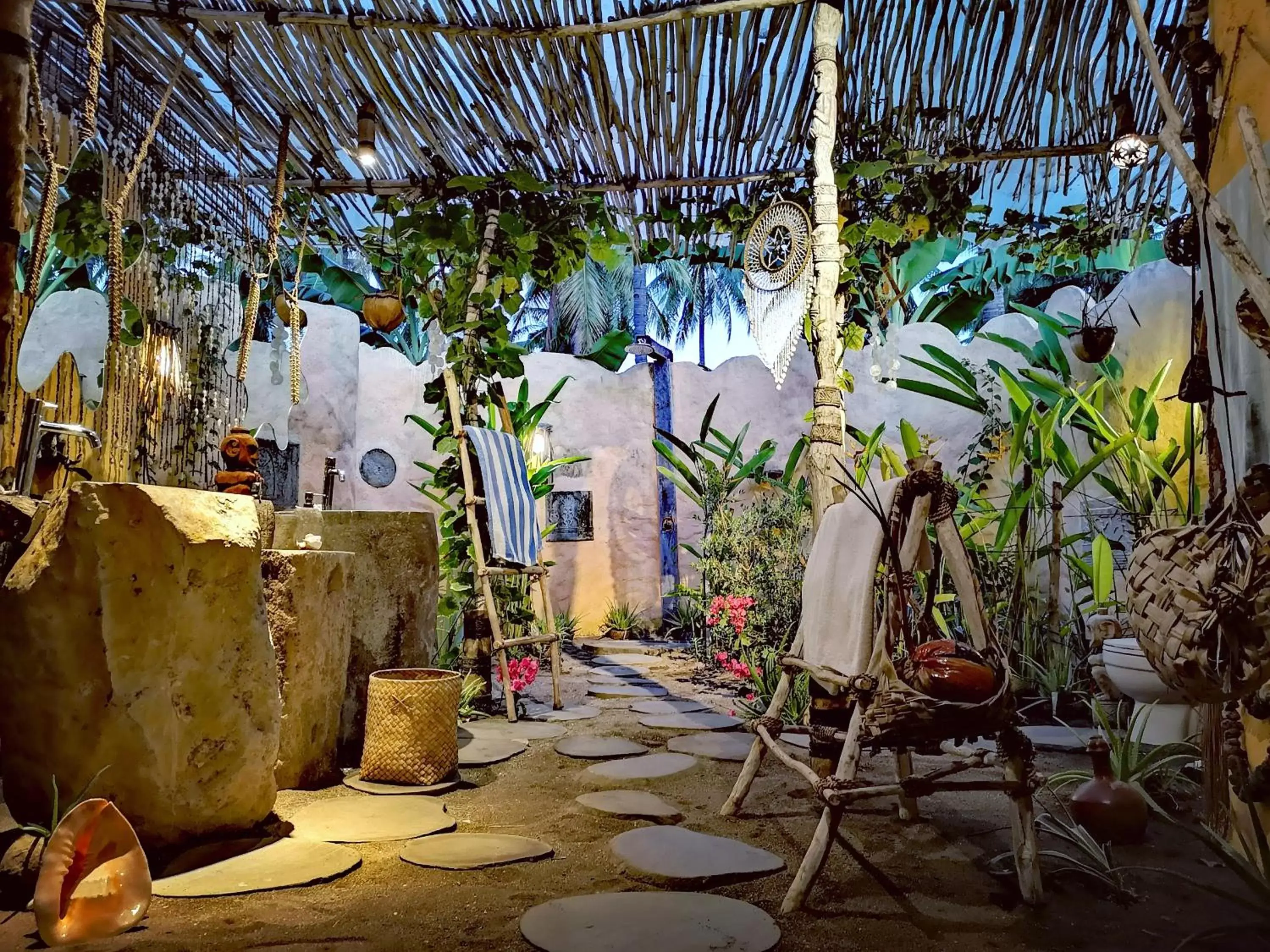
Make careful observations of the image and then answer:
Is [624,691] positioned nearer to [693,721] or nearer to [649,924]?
[693,721]

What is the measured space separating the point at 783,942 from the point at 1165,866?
1163mm

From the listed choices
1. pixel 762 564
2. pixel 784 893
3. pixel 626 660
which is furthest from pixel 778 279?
pixel 626 660

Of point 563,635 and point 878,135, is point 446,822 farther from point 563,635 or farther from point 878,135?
point 563,635

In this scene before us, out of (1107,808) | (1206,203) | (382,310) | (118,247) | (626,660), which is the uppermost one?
(382,310)

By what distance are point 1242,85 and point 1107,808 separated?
1847 millimetres

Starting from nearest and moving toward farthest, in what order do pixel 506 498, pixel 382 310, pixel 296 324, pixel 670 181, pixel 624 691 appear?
pixel 296 324 → pixel 670 181 → pixel 506 498 → pixel 382 310 → pixel 624 691

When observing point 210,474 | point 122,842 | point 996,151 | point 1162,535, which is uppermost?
point 996,151

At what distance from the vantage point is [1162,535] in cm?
141

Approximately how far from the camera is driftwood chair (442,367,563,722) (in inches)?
170

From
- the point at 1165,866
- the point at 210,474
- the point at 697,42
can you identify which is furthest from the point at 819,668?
the point at 210,474

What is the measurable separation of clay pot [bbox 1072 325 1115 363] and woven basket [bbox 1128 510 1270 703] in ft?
13.8

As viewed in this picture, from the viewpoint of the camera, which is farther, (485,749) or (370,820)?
(485,749)

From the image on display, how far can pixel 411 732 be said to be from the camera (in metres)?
3.00

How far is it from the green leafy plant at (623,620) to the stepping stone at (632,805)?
554 cm
